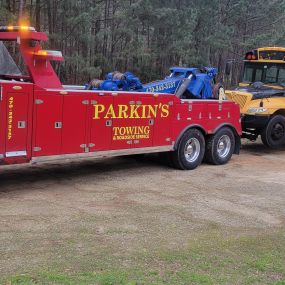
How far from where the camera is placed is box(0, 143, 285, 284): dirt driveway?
Result: 16.7ft

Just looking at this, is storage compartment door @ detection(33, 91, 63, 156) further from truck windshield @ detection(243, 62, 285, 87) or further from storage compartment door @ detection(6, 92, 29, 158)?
truck windshield @ detection(243, 62, 285, 87)

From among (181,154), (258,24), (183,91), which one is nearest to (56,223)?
(181,154)

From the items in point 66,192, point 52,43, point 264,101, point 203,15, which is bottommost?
point 66,192

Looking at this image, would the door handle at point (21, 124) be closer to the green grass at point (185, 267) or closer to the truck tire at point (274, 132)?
the green grass at point (185, 267)

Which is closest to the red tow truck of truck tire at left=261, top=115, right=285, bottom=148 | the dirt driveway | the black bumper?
the dirt driveway

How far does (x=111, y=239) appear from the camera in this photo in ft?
18.2

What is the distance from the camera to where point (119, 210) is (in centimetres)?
680

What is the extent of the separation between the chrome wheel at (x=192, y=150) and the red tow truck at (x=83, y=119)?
0.07 ft

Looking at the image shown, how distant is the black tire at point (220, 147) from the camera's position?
35.2 ft

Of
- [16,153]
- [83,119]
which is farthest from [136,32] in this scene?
[16,153]

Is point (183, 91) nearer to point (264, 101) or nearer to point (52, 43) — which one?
point (264, 101)

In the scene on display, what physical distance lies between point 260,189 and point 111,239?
3987mm

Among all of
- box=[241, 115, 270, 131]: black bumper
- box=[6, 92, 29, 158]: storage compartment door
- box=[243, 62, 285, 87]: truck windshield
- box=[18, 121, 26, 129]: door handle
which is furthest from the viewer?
box=[243, 62, 285, 87]: truck windshield

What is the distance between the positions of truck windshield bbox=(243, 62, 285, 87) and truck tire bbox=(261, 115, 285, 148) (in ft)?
5.22
